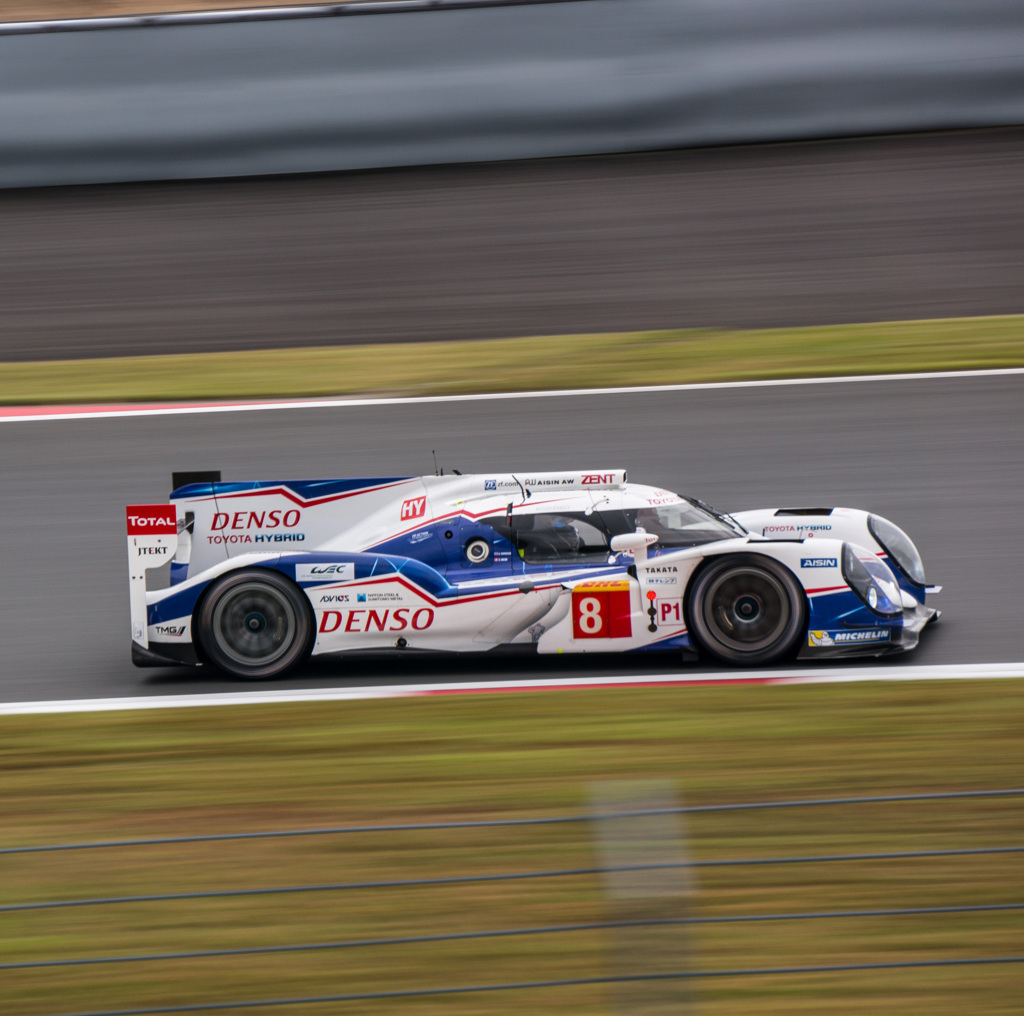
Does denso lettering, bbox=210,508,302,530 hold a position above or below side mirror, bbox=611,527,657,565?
above

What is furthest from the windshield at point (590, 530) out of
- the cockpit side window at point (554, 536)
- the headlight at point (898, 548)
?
the headlight at point (898, 548)

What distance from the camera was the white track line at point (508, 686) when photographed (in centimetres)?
748

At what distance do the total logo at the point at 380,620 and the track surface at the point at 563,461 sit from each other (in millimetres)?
508

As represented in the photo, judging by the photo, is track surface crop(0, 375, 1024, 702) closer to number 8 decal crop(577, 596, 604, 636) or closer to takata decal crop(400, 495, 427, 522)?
number 8 decal crop(577, 596, 604, 636)

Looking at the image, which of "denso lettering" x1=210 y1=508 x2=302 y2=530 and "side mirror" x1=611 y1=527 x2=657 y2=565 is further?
"denso lettering" x1=210 y1=508 x2=302 y2=530

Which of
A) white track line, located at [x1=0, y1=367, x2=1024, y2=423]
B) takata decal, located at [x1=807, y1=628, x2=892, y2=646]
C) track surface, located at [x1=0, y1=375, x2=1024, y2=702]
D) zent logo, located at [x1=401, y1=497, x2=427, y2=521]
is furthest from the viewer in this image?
white track line, located at [x1=0, y1=367, x2=1024, y2=423]

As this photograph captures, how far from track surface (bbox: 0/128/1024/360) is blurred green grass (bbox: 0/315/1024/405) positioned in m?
0.36

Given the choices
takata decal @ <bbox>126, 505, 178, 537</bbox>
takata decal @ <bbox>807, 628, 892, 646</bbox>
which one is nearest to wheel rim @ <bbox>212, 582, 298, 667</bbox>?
takata decal @ <bbox>126, 505, 178, 537</bbox>

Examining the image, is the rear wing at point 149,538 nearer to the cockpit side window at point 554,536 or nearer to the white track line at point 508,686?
the white track line at point 508,686

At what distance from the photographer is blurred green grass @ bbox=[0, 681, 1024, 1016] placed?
4.26 metres

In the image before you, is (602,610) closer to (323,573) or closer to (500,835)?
(323,573)

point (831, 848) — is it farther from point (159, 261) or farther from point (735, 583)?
point (159, 261)

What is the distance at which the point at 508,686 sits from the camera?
25.2 feet

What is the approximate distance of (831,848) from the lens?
17.5 feet
